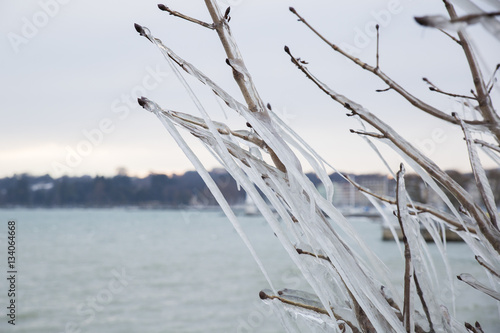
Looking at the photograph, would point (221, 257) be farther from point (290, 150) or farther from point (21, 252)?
point (290, 150)

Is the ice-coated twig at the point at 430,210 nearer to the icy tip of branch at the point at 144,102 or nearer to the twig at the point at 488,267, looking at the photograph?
the twig at the point at 488,267

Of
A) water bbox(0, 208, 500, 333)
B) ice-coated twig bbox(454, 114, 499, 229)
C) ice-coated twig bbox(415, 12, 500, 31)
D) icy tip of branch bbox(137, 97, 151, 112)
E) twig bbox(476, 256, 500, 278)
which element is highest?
ice-coated twig bbox(415, 12, 500, 31)

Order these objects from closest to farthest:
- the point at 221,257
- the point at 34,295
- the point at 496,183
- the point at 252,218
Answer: the point at 34,295, the point at 496,183, the point at 221,257, the point at 252,218

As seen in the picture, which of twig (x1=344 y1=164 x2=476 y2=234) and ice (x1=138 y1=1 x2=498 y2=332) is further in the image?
twig (x1=344 y1=164 x2=476 y2=234)

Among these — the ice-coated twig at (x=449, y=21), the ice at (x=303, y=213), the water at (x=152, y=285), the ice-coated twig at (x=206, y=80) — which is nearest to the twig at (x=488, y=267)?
the ice at (x=303, y=213)

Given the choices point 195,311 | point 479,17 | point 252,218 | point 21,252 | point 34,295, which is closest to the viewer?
point 479,17

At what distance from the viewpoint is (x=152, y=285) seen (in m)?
23.9

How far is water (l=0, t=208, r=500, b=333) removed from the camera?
16.0 metres

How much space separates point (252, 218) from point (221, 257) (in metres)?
39.8

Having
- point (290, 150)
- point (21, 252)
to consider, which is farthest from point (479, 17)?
point (21, 252)

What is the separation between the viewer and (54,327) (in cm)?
1602

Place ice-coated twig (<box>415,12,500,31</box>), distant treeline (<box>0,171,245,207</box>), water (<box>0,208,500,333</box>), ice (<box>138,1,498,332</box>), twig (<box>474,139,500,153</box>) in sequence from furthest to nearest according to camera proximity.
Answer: distant treeline (<box>0,171,245,207</box>), water (<box>0,208,500,333</box>), twig (<box>474,139,500,153</box>), ice (<box>138,1,498,332</box>), ice-coated twig (<box>415,12,500,31</box>)

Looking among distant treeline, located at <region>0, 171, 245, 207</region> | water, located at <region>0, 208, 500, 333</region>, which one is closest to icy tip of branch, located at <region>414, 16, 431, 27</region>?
water, located at <region>0, 208, 500, 333</region>

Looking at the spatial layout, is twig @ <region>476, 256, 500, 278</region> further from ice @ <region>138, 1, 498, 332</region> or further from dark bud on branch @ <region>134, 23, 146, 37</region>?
dark bud on branch @ <region>134, 23, 146, 37</region>
